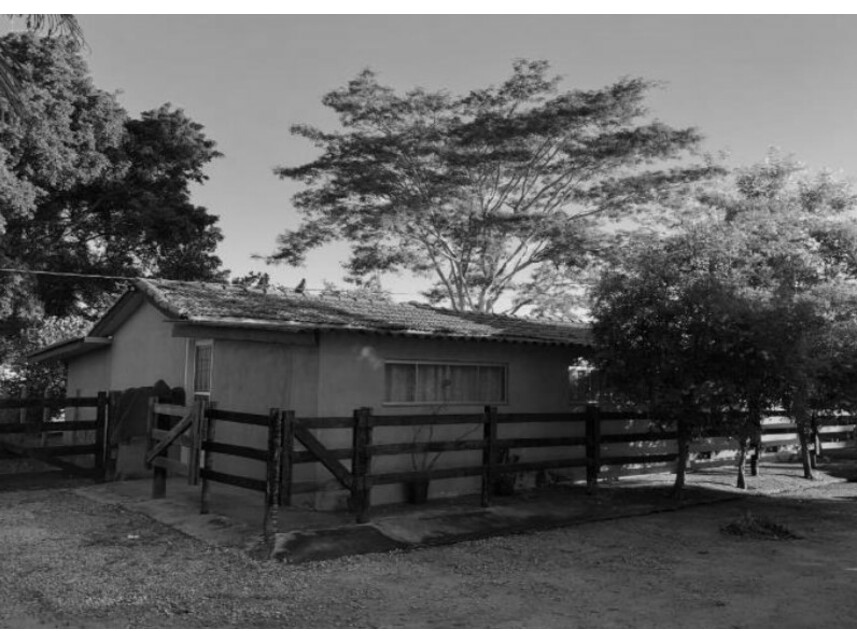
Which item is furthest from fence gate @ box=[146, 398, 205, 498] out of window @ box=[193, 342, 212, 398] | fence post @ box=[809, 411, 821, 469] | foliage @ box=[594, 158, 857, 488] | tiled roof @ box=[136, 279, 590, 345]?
fence post @ box=[809, 411, 821, 469]

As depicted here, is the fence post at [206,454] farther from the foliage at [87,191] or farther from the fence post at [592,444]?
the foliage at [87,191]

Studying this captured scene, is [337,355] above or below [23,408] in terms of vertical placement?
above

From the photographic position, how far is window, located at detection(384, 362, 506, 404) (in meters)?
11.0

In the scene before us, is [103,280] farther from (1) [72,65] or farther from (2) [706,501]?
(2) [706,501]

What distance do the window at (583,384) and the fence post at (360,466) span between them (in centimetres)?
586

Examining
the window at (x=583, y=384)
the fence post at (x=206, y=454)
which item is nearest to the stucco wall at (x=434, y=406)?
the window at (x=583, y=384)

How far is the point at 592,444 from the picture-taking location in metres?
11.2

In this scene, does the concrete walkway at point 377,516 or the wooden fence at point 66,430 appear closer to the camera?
the concrete walkway at point 377,516

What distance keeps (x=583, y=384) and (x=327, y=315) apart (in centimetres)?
542

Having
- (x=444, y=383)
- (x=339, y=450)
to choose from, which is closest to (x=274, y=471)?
(x=339, y=450)

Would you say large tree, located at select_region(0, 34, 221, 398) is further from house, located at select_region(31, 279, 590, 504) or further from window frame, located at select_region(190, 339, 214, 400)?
window frame, located at select_region(190, 339, 214, 400)

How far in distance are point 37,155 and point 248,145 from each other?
617 cm

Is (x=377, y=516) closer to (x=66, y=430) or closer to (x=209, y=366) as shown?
(x=209, y=366)

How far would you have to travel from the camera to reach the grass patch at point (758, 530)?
28.4ft
